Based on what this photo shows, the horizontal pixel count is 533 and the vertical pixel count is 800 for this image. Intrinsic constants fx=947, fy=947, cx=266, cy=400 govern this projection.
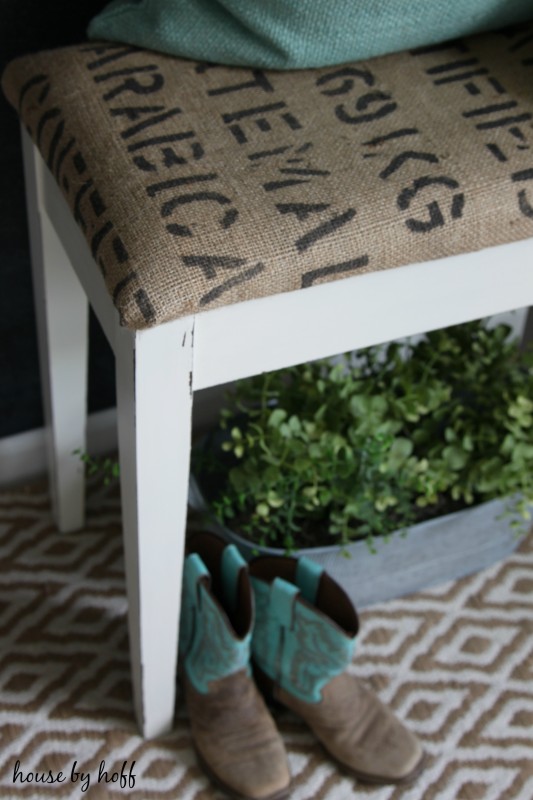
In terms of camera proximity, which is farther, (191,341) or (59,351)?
(59,351)

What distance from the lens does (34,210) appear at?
84cm

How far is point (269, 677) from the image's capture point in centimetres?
90

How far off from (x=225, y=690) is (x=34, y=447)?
40cm

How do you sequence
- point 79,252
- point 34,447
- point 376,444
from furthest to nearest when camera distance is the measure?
point 34,447
point 376,444
point 79,252

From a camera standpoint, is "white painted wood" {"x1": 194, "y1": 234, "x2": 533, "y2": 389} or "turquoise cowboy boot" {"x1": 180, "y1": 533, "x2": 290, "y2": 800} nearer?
"white painted wood" {"x1": 194, "y1": 234, "x2": 533, "y2": 389}

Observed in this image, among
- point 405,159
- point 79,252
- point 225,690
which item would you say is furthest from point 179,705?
point 405,159

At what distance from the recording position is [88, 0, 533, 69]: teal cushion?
68 cm

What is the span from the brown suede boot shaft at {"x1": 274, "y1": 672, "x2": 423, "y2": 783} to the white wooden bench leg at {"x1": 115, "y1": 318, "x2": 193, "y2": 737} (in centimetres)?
14

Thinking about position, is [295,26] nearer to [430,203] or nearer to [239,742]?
[430,203]

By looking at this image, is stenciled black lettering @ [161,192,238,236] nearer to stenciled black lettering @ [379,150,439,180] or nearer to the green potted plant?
stenciled black lettering @ [379,150,439,180]

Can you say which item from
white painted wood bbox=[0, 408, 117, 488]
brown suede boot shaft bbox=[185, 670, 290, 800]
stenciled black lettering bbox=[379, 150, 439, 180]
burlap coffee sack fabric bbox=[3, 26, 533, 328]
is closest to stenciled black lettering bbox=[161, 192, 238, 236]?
burlap coffee sack fabric bbox=[3, 26, 533, 328]

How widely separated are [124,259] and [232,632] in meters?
0.36

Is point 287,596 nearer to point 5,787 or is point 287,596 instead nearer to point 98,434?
point 5,787

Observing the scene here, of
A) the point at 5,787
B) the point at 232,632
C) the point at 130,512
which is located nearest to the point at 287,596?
the point at 232,632
